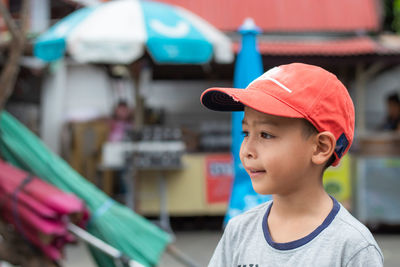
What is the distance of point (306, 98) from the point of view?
146 centimetres

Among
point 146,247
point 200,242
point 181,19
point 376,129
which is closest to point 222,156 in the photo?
point 200,242

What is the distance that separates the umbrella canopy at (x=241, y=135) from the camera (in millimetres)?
3945

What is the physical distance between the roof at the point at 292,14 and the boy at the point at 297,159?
9677mm

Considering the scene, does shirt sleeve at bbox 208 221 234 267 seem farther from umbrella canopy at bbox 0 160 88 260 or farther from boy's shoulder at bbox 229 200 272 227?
umbrella canopy at bbox 0 160 88 260

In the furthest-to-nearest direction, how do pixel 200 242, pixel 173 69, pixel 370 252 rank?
pixel 173 69 < pixel 200 242 < pixel 370 252

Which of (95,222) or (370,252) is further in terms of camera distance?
(95,222)

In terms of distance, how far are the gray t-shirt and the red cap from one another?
230mm

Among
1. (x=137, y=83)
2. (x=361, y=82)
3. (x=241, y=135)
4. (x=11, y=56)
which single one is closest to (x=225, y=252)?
(x=241, y=135)

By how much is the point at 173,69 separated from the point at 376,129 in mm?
4311

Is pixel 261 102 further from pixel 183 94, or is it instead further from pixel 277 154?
pixel 183 94

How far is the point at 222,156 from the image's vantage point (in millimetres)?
8805

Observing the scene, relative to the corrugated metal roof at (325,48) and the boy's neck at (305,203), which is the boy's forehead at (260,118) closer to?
the boy's neck at (305,203)

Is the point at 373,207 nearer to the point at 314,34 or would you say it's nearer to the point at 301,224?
the point at 314,34

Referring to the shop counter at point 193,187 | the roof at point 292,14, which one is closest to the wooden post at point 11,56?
the shop counter at point 193,187
